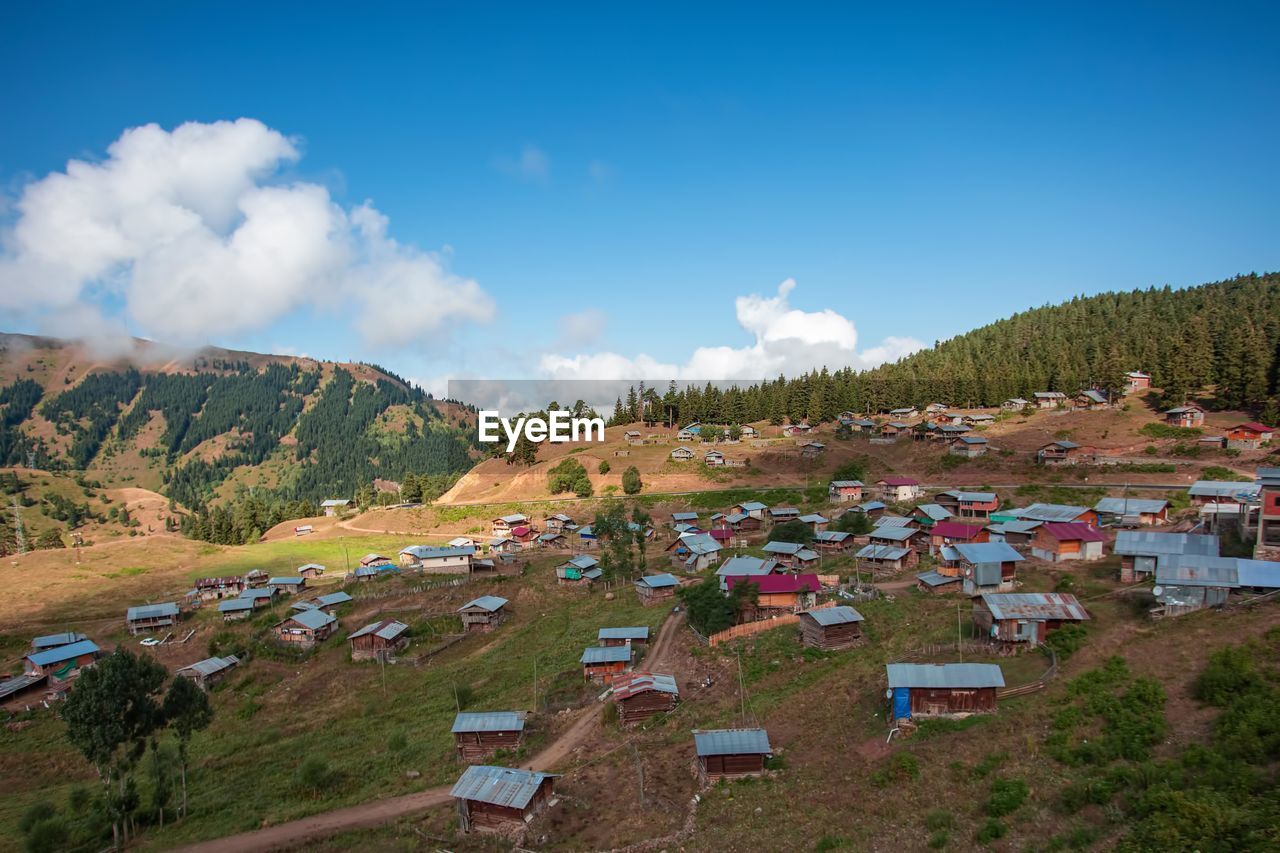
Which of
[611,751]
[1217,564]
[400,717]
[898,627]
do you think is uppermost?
[1217,564]

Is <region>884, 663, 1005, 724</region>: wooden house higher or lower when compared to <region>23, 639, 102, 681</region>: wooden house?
higher

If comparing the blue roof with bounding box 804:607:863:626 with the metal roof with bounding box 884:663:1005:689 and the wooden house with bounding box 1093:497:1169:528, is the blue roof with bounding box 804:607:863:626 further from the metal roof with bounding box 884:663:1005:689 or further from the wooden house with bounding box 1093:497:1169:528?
→ the wooden house with bounding box 1093:497:1169:528

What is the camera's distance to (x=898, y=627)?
41.8 m

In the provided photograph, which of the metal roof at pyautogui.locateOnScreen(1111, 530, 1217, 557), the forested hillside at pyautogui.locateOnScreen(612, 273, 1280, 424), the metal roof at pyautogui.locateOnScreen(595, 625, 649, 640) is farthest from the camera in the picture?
the forested hillside at pyautogui.locateOnScreen(612, 273, 1280, 424)

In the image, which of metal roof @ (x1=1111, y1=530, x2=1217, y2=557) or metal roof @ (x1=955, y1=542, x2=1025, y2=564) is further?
metal roof @ (x1=955, y1=542, x2=1025, y2=564)

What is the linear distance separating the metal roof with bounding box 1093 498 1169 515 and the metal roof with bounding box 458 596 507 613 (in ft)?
179

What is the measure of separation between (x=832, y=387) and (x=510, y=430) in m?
66.5

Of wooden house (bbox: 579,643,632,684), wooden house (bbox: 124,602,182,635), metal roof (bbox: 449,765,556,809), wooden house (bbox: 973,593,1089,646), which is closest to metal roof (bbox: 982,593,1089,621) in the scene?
wooden house (bbox: 973,593,1089,646)

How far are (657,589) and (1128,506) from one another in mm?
41929

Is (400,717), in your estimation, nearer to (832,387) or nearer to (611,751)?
(611,751)

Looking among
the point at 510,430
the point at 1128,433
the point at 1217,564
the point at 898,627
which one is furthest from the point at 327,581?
the point at 1128,433

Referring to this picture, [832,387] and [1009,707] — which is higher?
[832,387]

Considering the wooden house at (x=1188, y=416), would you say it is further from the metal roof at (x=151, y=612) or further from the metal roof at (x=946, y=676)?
the metal roof at (x=151, y=612)

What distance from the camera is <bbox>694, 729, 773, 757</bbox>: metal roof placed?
92.4 ft
